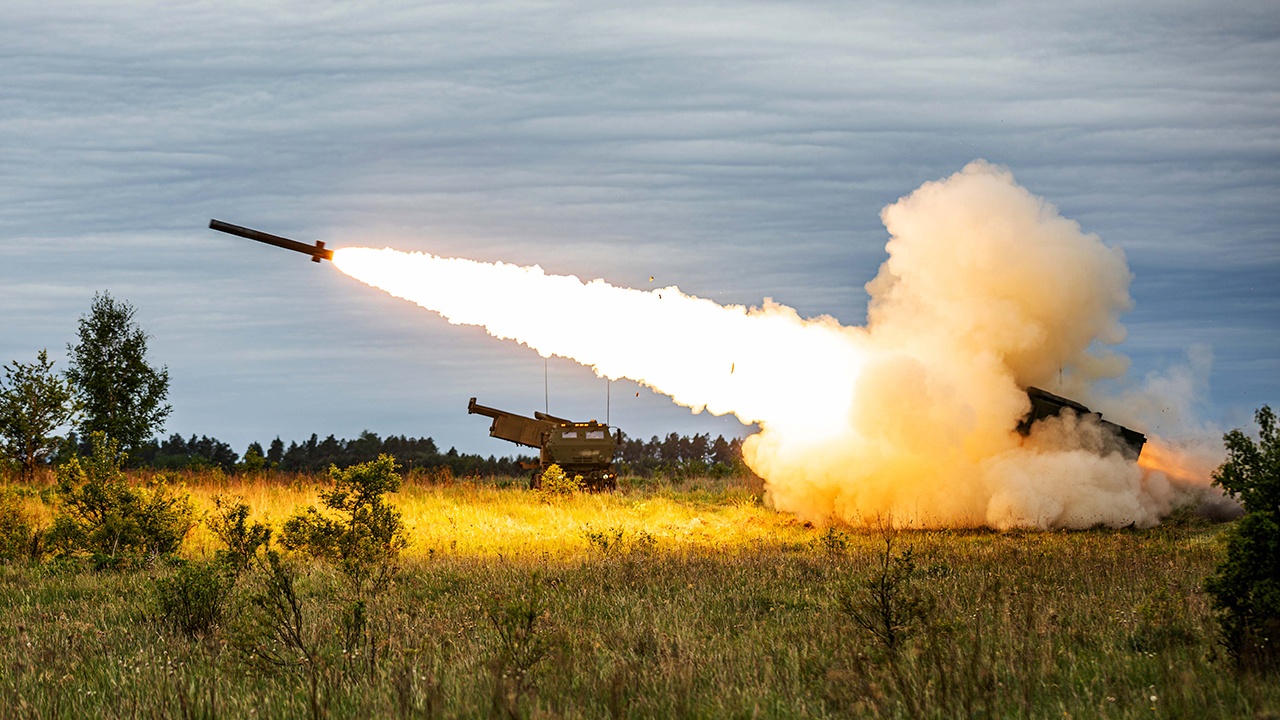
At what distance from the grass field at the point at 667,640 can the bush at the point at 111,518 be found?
2.62 ft

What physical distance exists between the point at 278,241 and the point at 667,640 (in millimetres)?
15515

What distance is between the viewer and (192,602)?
13180 mm

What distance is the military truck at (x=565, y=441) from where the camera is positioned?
37.4 m

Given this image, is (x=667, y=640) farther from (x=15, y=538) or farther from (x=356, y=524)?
(x=15, y=538)

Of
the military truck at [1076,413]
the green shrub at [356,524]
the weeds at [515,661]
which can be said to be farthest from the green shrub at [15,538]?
the military truck at [1076,413]

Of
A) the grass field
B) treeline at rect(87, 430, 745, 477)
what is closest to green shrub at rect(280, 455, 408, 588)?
the grass field

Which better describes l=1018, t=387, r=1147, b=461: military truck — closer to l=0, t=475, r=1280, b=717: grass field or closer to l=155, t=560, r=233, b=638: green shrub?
l=0, t=475, r=1280, b=717: grass field

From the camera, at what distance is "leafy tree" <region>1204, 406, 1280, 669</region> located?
10070mm

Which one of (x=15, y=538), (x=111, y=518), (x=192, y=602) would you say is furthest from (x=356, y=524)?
(x=192, y=602)

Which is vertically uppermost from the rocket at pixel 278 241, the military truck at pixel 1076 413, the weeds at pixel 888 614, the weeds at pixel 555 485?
the rocket at pixel 278 241

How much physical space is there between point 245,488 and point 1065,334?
71.3 feet

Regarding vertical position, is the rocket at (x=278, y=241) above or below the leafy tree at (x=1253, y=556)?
above

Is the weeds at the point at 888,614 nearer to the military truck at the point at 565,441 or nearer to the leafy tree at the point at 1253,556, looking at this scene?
the leafy tree at the point at 1253,556

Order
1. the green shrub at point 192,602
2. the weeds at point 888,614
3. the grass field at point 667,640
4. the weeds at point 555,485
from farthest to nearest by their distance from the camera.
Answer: the weeds at point 555,485
the green shrub at point 192,602
the weeds at point 888,614
the grass field at point 667,640
